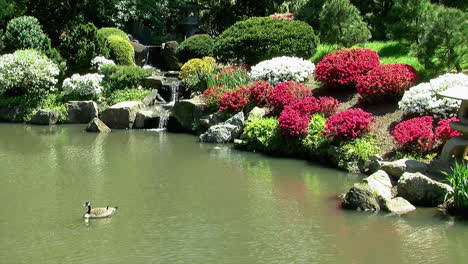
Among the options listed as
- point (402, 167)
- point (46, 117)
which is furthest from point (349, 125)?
point (46, 117)

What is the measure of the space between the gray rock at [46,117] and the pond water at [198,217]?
4.97 m

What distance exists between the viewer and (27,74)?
2202 cm

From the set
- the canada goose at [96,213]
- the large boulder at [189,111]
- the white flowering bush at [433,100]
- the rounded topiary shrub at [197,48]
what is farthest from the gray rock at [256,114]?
the rounded topiary shrub at [197,48]

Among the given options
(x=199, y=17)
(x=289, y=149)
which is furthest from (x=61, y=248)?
(x=199, y=17)

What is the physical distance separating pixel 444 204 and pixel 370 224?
5.44 feet

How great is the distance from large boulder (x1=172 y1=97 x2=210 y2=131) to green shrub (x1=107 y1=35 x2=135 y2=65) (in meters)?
6.44

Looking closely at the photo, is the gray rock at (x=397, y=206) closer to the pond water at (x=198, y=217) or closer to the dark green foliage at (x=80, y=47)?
the pond water at (x=198, y=217)

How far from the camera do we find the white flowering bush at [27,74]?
2189cm

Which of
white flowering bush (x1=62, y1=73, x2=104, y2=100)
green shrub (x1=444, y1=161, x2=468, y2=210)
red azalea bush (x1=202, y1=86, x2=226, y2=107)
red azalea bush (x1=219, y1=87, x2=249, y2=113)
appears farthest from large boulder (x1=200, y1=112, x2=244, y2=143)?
green shrub (x1=444, y1=161, x2=468, y2=210)

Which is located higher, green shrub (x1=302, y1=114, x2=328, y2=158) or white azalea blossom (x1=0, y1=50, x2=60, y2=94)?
white azalea blossom (x1=0, y1=50, x2=60, y2=94)

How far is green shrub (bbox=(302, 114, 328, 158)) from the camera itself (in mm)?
15227

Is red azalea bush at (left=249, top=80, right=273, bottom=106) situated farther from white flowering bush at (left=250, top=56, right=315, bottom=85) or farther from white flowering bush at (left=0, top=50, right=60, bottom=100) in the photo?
white flowering bush at (left=0, top=50, right=60, bottom=100)

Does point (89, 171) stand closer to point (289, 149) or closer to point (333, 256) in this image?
point (289, 149)

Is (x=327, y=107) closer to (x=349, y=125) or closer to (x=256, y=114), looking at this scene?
(x=349, y=125)
